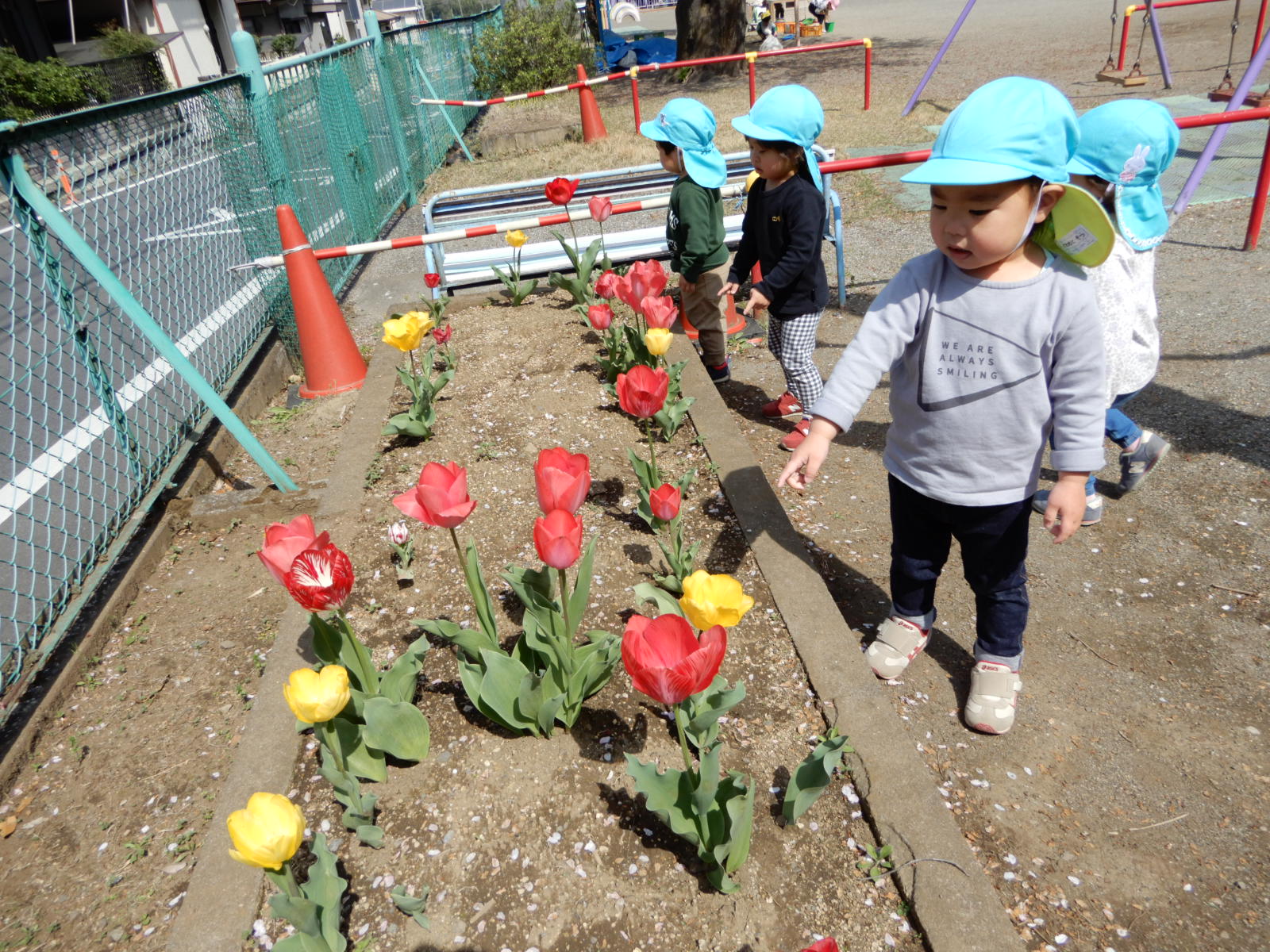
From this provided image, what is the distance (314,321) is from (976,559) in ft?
11.4

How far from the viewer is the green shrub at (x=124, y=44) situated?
26031 millimetres

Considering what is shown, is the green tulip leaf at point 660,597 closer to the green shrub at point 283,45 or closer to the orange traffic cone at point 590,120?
the orange traffic cone at point 590,120

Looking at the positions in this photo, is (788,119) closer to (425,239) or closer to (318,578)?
(425,239)

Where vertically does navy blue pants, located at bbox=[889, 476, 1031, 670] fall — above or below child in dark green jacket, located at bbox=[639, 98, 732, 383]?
below

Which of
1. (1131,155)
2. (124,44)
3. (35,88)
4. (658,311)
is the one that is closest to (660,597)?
(658,311)

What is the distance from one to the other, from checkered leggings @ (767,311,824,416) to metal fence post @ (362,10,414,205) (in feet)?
21.9

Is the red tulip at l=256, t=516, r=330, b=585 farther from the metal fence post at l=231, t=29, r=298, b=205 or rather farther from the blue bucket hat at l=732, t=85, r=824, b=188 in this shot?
the metal fence post at l=231, t=29, r=298, b=205

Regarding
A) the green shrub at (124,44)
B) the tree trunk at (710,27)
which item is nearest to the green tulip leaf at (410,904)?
the tree trunk at (710,27)

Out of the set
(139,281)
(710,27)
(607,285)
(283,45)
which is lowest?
(139,281)

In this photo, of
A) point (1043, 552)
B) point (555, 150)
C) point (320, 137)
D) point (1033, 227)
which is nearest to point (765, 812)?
point (1033, 227)

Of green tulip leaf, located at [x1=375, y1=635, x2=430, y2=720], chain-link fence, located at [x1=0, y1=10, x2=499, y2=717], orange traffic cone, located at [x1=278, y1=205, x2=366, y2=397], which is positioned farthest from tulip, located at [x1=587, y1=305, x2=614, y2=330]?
green tulip leaf, located at [x1=375, y1=635, x2=430, y2=720]

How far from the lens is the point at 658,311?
10.4 feet

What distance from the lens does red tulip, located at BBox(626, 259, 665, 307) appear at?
3.34 m

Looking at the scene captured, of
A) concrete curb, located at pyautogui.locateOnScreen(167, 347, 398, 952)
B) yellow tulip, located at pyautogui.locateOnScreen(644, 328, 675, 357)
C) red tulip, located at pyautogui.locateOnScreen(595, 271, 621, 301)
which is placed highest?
yellow tulip, located at pyautogui.locateOnScreen(644, 328, 675, 357)
